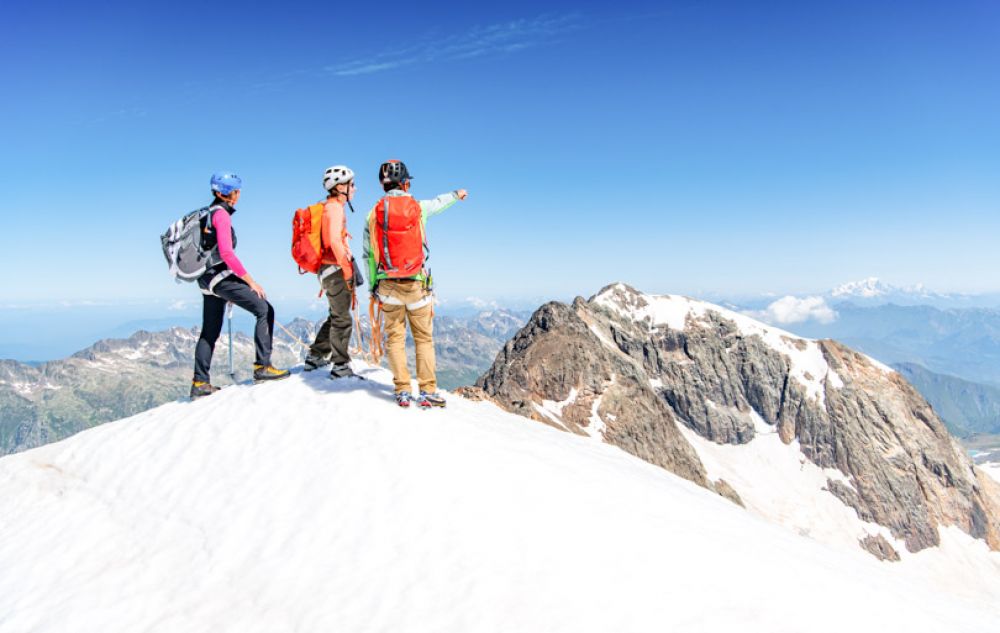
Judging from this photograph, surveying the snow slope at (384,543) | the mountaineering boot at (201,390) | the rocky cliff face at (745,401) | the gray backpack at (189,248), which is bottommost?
the rocky cliff face at (745,401)

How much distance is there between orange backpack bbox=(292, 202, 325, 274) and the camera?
11859 millimetres

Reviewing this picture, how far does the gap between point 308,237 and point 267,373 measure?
3729 mm

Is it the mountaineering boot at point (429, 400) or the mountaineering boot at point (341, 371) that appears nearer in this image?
the mountaineering boot at point (429, 400)

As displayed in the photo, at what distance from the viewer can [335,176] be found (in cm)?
1167

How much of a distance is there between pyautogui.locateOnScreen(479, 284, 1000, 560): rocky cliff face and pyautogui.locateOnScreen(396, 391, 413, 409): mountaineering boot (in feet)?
305

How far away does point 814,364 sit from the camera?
611ft

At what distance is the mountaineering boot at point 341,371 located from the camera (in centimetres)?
1306

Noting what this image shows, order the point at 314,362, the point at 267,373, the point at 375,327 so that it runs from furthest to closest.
Answer: the point at 314,362 < the point at 267,373 < the point at 375,327

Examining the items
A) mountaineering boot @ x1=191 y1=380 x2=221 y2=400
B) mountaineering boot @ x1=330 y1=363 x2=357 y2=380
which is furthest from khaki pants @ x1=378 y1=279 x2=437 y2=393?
mountaineering boot @ x1=191 y1=380 x2=221 y2=400

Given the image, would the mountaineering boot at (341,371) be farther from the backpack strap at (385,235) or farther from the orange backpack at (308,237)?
the backpack strap at (385,235)

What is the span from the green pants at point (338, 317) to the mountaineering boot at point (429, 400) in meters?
2.40

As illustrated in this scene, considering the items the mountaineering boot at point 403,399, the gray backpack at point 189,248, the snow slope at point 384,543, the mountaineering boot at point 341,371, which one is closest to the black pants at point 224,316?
the gray backpack at point 189,248

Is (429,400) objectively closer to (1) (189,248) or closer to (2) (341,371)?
(2) (341,371)

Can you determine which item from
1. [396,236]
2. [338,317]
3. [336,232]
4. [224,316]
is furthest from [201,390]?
[396,236]
